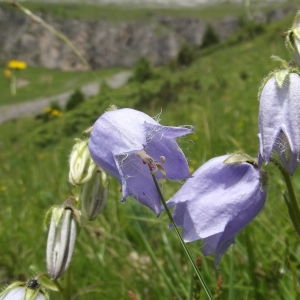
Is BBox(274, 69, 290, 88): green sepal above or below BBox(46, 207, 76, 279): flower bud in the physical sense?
above

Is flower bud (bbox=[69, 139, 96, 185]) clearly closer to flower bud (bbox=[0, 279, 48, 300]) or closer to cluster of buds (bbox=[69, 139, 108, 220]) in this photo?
cluster of buds (bbox=[69, 139, 108, 220])

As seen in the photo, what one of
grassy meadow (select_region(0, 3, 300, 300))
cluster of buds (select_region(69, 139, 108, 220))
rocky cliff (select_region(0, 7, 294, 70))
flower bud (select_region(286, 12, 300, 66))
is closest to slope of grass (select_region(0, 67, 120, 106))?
rocky cliff (select_region(0, 7, 294, 70))

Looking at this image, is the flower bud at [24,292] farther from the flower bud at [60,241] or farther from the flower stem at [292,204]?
the flower stem at [292,204]

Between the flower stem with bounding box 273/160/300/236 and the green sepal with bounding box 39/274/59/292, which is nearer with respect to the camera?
the flower stem with bounding box 273/160/300/236

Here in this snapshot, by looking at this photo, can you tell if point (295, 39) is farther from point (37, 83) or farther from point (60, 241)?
point (37, 83)

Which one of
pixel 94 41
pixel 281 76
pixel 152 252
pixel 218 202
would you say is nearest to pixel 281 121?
pixel 281 76

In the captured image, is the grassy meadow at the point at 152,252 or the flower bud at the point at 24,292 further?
the grassy meadow at the point at 152,252

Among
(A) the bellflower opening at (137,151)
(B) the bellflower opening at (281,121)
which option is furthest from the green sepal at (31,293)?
(B) the bellflower opening at (281,121)

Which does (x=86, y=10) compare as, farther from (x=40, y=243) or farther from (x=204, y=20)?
(x=40, y=243)
